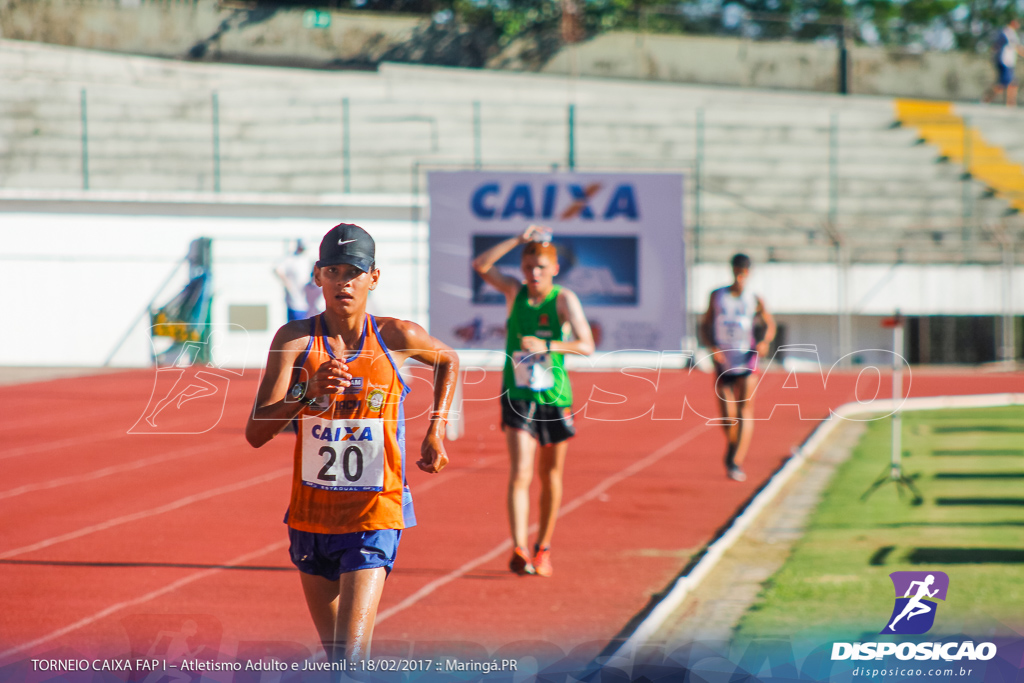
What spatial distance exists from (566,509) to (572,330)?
2.57 metres

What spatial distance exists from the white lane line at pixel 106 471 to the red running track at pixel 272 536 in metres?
0.05

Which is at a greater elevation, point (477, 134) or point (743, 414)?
point (477, 134)

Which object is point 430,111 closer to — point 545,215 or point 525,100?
point 525,100

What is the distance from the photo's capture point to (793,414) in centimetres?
1600

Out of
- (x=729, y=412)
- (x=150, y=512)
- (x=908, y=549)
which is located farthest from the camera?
(x=729, y=412)

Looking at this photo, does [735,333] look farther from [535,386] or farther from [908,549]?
[535,386]

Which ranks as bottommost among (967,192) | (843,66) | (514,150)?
(967,192)

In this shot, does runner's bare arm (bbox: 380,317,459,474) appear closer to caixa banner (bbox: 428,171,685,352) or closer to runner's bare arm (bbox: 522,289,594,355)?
runner's bare arm (bbox: 522,289,594,355)

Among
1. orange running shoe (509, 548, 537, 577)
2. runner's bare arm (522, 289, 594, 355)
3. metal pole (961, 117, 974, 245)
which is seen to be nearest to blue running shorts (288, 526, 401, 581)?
runner's bare arm (522, 289, 594, 355)

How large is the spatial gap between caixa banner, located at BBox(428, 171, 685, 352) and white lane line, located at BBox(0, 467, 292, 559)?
241cm

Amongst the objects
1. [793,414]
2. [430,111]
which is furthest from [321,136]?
[793,414]

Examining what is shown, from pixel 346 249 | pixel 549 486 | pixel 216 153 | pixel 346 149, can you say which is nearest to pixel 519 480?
pixel 549 486

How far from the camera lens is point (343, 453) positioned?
3.71m

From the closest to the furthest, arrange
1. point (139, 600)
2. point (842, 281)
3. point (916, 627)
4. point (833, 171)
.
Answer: point (916, 627), point (139, 600), point (842, 281), point (833, 171)
